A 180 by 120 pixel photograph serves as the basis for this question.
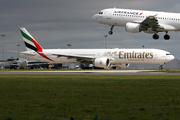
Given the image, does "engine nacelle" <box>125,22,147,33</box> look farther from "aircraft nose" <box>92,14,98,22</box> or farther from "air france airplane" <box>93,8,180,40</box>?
"aircraft nose" <box>92,14,98,22</box>

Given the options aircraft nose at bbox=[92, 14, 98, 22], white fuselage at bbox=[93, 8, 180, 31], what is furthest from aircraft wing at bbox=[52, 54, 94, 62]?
white fuselage at bbox=[93, 8, 180, 31]

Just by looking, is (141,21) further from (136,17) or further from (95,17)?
(95,17)

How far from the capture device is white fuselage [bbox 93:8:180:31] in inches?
1777

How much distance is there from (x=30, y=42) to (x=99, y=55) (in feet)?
65.6

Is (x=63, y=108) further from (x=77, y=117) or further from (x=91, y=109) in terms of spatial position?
(x=77, y=117)

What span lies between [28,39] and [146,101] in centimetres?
6663

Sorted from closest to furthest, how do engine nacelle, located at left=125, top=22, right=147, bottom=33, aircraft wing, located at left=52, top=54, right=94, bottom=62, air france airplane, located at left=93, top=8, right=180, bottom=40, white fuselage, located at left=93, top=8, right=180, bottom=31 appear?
1. engine nacelle, located at left=125, top=22, right=147, bottom=33
2. air france airplane, located at left=93, top=8, right=180, bottom=40
3. white fuselage, located at left=93, top=8, right=180, bottom=31
4. aircraft wing, located at left=52, top=54, right=94, bottom=62

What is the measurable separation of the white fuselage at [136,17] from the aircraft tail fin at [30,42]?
112 ft

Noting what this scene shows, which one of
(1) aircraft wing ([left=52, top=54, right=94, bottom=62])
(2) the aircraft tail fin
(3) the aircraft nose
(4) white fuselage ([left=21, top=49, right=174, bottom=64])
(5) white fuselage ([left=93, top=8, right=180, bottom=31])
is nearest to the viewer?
(5) white fuselage ([left=93, top=8, right=180, bottom=31])

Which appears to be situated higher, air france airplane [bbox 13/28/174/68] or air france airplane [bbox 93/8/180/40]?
air france airplane [bbox 93/8/180/40]

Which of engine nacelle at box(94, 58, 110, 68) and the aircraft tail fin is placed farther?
the aircraft tail fin

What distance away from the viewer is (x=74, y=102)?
14.7m

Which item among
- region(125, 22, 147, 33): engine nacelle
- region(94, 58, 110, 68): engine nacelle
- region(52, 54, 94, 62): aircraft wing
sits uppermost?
region(125, 22, 147, 33): engine nacelle

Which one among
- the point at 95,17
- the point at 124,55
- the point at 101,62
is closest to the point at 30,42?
the point at 101,62
